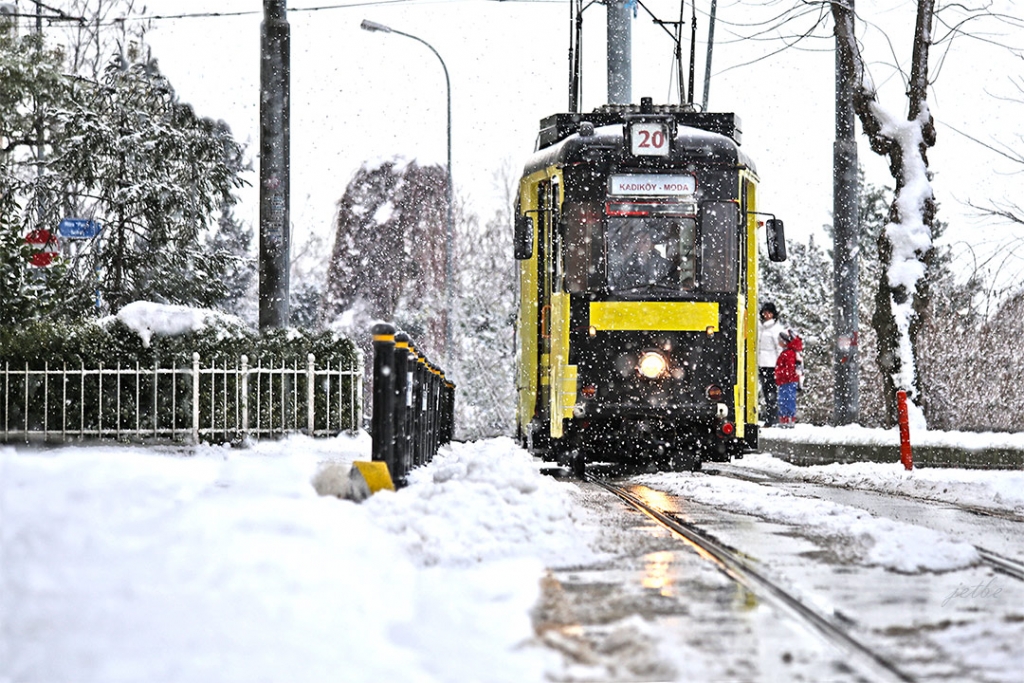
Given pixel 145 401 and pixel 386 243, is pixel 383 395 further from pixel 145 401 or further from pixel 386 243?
pixel 386 243

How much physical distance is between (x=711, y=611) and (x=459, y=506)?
2.66 metres

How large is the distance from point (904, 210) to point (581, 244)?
22.0ft

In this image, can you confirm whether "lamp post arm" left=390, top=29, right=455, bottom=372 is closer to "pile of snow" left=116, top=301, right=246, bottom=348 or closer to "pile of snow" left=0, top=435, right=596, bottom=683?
"pile of snow" left=116, top=301, right=246, bottom=348

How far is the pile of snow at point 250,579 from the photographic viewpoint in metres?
4.94

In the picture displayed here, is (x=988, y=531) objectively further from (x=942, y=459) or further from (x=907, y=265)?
(x=907, y=265)

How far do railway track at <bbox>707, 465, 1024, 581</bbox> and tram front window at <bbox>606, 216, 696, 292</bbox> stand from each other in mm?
2225

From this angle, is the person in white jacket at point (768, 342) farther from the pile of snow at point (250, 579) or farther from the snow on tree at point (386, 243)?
the snow on tree at point (386, 243)

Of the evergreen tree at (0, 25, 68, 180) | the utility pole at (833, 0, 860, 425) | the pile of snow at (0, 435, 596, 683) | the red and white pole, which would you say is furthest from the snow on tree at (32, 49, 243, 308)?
the pile of snow at (0, 435, 596, 683)

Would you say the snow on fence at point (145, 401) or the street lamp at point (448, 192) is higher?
the street lamp at point (448, 192)

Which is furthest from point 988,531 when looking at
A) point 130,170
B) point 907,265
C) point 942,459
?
point 130,170

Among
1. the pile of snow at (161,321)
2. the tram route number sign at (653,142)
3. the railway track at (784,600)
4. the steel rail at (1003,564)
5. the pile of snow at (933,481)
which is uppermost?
the tram route number sign at (653,142)

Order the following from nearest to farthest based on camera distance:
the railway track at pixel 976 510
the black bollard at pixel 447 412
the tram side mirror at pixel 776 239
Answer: the railway track at pixel 976 510 < the tram side mirror at pixel 776 239 < the black bollard at pixel 447 412

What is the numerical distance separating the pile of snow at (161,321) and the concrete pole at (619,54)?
7013 millimetres

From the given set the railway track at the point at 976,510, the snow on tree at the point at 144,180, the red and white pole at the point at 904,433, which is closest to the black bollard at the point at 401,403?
the railway track at the point at 976,510
